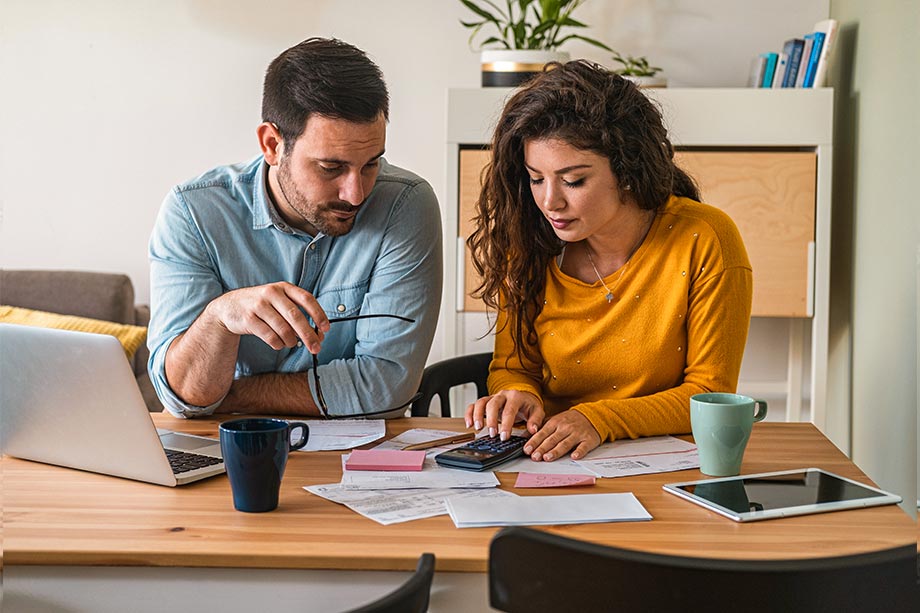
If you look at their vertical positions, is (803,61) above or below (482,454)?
above

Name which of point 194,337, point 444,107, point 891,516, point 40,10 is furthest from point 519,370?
point 40,10

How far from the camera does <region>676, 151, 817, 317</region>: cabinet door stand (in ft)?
9.26

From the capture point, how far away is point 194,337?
1.59 metres

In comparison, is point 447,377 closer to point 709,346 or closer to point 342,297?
point 342,297

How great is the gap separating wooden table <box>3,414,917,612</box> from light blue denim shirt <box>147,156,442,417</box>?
0.53 m

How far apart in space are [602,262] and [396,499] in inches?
31.1

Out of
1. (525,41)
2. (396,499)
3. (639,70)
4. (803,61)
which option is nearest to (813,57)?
(803,61)

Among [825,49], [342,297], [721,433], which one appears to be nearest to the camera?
[721,433]

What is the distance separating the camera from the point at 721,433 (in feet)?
4.10

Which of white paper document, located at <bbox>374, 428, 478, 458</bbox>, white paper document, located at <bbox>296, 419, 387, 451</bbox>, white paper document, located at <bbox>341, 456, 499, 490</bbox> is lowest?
white paper document, located at <bbox>341, 456, 499, 490</bbox>

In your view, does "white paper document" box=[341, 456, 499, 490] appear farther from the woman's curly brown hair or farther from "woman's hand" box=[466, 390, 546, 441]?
the woman's curly brown hair

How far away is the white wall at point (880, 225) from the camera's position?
229 cm

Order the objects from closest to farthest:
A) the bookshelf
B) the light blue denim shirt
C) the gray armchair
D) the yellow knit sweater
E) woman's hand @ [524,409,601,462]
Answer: woman's hand @ [524,409,601,462] → the yellow knit sweater → the light blue denim shirt → the bookshelf → the gray armchair

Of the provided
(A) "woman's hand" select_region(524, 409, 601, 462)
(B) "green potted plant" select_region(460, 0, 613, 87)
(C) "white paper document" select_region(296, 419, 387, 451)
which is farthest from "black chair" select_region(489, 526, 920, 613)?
(B) "green potted plant" select_region(460, 0, 613, 87)
